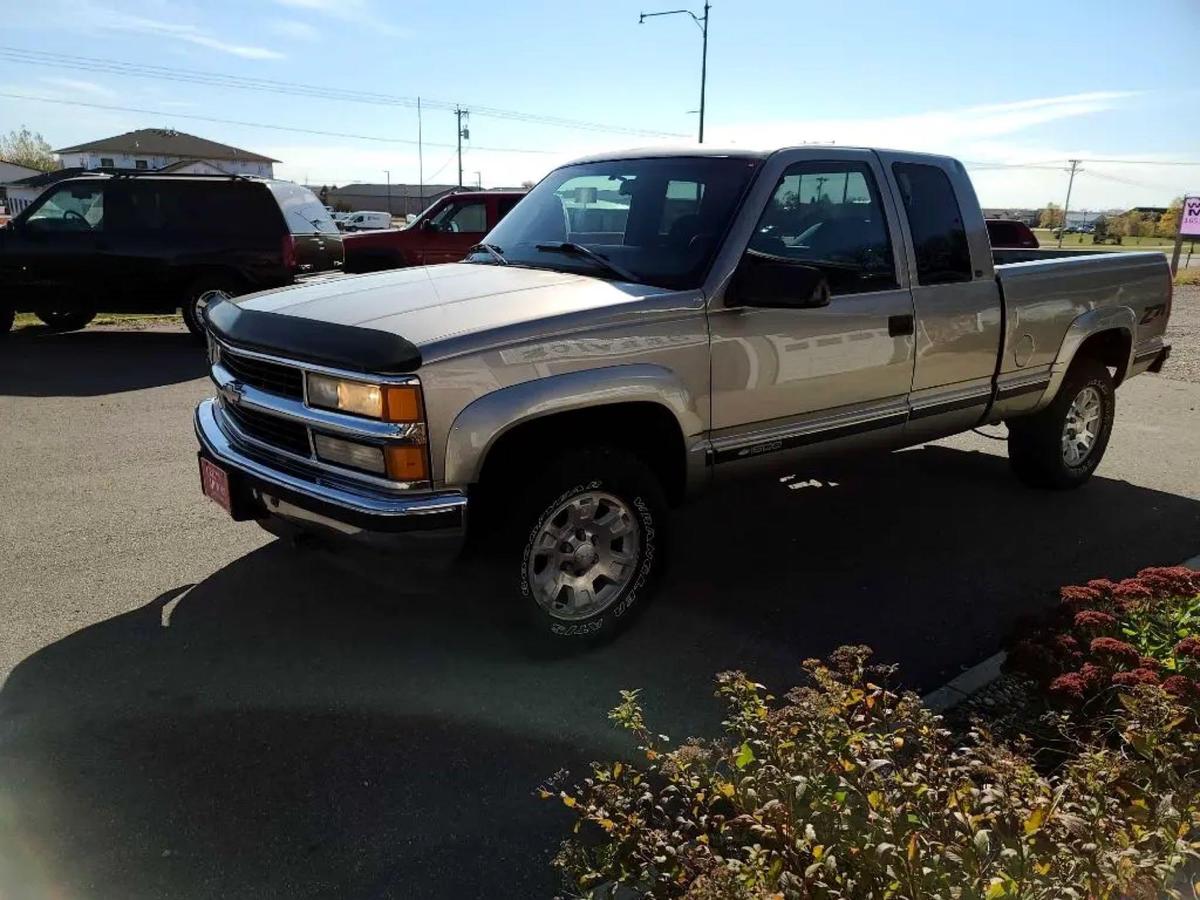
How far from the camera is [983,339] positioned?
484cm

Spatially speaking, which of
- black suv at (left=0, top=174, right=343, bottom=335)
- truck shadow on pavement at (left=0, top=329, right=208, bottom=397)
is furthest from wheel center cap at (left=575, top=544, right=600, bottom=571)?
black suv at (left=0, top=174, right=343, bottom=335)

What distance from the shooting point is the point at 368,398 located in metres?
3.05

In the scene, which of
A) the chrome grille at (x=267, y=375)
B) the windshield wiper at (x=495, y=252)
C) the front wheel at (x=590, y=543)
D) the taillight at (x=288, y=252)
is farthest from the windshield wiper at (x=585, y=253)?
the taillight at (x=288, y=252)

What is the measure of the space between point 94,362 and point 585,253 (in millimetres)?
8101

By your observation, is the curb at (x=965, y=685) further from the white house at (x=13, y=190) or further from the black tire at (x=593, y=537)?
the white house at (x=13, y=190)

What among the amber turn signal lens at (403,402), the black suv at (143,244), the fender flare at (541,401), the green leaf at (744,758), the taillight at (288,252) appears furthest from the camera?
the taillight at (288,252)

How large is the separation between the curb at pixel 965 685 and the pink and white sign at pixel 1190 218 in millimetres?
22058

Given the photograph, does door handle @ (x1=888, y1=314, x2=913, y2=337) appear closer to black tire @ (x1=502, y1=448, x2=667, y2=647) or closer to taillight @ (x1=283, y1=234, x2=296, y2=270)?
black tire @ (x1=502, y1=448, x2=667, y2=647)

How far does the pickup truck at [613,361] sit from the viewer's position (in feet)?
10.2

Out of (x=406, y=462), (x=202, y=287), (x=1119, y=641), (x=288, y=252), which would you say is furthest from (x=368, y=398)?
(x=202, y=287)

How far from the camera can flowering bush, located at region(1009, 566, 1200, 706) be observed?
2.79m

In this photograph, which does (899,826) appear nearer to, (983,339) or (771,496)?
(983,339)

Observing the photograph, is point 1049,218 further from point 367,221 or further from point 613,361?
point 613,361

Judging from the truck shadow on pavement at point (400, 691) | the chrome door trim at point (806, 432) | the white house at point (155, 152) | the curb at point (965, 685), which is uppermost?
the white house at point (155, 152)
